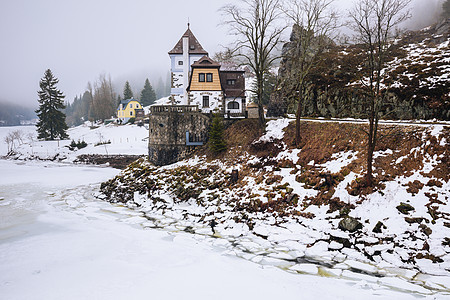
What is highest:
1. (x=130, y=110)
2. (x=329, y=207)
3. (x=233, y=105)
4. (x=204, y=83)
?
(x=130, y=110)

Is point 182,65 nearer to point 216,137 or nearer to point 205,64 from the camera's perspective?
point 205,64

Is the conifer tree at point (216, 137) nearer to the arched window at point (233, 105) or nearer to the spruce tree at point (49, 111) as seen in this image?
the arched window at point (233, 105)

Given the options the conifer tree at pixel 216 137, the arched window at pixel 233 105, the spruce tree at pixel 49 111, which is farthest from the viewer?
the spruce tree at pixel 49 111

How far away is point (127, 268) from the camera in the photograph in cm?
954

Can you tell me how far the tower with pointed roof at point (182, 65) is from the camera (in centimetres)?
3281

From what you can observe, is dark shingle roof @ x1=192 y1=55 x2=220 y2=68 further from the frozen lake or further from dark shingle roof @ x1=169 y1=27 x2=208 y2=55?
the frozen lake

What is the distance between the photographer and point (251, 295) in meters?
7.72

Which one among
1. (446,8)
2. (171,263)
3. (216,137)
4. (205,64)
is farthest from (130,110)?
(171,263)

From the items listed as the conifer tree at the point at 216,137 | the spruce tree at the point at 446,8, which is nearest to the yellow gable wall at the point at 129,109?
the conifer tree at the point at 216,137

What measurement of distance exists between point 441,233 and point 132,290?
11438 millimetres

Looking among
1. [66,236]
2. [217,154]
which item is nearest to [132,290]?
[66,236]

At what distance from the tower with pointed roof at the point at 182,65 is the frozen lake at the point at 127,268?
67.5 feet

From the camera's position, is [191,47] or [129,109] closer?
[191,47]

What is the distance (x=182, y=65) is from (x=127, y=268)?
2959 centimetres
